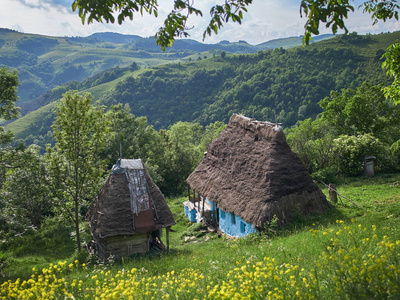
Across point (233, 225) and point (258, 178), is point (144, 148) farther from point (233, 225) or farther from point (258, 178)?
point (258, 178)

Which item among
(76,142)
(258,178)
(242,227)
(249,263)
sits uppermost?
(76,142)

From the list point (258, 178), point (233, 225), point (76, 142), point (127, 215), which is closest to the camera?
point (76, 142)

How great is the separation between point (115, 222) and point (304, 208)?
9.13m

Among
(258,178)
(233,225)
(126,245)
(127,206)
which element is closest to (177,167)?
(233,225)

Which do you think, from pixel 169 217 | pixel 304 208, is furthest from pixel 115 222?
pixel 304 208

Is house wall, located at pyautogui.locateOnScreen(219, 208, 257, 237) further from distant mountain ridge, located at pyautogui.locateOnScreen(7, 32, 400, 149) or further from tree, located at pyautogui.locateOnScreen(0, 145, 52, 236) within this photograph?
distant mountain ridge, located at pyautogui.locateOnScreen(7, 32, 400, 149)

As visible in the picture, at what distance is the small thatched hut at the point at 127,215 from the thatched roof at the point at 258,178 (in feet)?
12.4

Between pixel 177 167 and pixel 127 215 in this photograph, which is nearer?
pixel 127 215

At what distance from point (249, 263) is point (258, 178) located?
32.0ft

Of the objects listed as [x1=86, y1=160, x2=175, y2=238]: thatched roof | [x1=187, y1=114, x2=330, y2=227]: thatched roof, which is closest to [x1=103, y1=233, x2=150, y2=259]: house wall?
[x1=86, y1=160, x2=175, y2=238]: thatched roof

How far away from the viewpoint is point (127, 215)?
14.5 m

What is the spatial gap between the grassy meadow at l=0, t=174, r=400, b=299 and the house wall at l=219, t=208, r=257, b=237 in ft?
2.03

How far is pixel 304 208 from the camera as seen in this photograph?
15.2 m

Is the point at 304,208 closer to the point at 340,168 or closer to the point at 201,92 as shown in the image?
the point at 340,168
